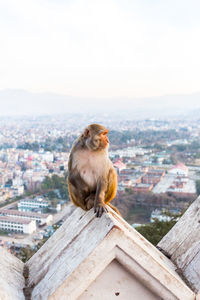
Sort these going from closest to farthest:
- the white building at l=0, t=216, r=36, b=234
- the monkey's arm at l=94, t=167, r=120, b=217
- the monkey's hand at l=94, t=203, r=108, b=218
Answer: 1. the monkey's hand at l=94, t=203, r=108, b=218
2. the monkey's arm at l=94, t=167, r=120, b=217
3. the white building at l=0, t=216, r=36, b=234

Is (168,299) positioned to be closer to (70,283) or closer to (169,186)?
(70,283)

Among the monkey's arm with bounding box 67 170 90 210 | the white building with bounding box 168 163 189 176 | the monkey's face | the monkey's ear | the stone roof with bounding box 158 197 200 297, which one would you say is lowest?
the white building with bounding box 168 163 189 176

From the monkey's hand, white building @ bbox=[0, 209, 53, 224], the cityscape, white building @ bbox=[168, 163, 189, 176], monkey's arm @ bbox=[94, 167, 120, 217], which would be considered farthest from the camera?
white building @ bbox=[168, 163, 189, 176]

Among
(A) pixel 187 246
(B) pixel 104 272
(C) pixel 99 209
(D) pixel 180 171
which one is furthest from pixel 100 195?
(D) pixel 180 171

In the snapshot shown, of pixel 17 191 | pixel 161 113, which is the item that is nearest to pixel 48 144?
pixel 17 191

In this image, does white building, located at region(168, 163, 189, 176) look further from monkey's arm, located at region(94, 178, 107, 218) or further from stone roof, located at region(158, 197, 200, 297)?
stone roof, located at region(158, 197, 200, 297)

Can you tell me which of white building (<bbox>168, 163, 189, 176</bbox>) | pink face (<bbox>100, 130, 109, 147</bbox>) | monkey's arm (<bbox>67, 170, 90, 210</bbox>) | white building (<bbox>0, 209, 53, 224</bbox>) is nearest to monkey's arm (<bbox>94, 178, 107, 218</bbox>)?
monkey's arm (<bbox>67, 170, 90, 210</bbox>)

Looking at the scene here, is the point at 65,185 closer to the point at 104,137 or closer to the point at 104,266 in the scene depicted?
the point at 104,137
